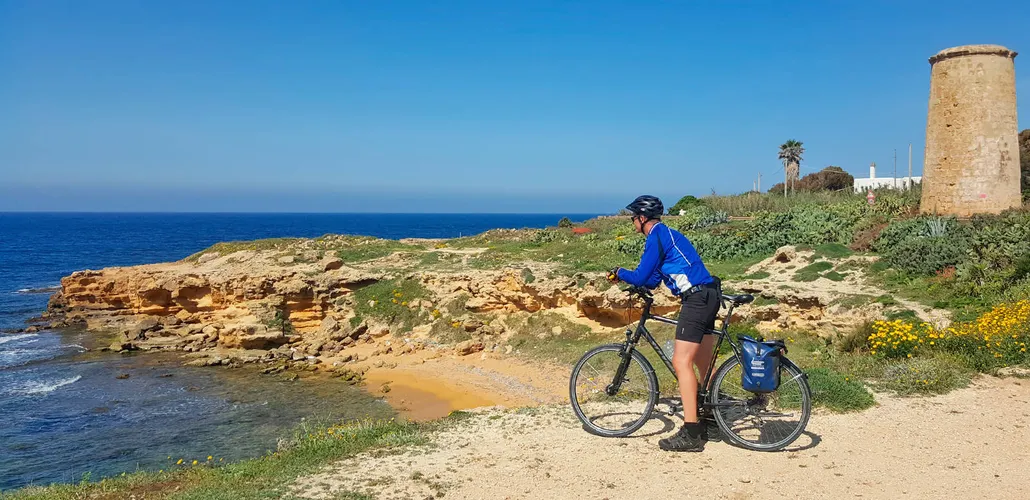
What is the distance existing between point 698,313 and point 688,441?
1191 mm

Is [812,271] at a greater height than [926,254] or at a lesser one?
lesser

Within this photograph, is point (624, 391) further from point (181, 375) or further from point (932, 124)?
point (932, 124)

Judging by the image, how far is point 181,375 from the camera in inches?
757

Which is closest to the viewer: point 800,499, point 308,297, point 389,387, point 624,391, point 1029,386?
point 800,499

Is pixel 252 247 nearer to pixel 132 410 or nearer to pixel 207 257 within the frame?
pixel 207 257

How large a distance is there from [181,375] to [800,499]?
18959mm

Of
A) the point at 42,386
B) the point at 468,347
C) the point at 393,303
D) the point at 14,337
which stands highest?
the point at 393,303

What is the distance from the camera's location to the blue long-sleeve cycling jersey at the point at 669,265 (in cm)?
573

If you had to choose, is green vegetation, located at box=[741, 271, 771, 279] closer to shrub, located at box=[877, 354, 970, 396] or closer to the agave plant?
the agave plant

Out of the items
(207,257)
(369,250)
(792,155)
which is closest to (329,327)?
(369,250)

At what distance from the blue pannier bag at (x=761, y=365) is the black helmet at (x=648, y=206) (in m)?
1.42

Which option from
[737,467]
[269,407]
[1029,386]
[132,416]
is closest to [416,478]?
[737,467]

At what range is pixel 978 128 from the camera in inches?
750

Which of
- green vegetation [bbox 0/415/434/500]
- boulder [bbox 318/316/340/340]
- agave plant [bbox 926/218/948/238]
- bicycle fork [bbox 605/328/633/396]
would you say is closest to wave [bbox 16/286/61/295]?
boulder [bbox 318/316/340/340]
